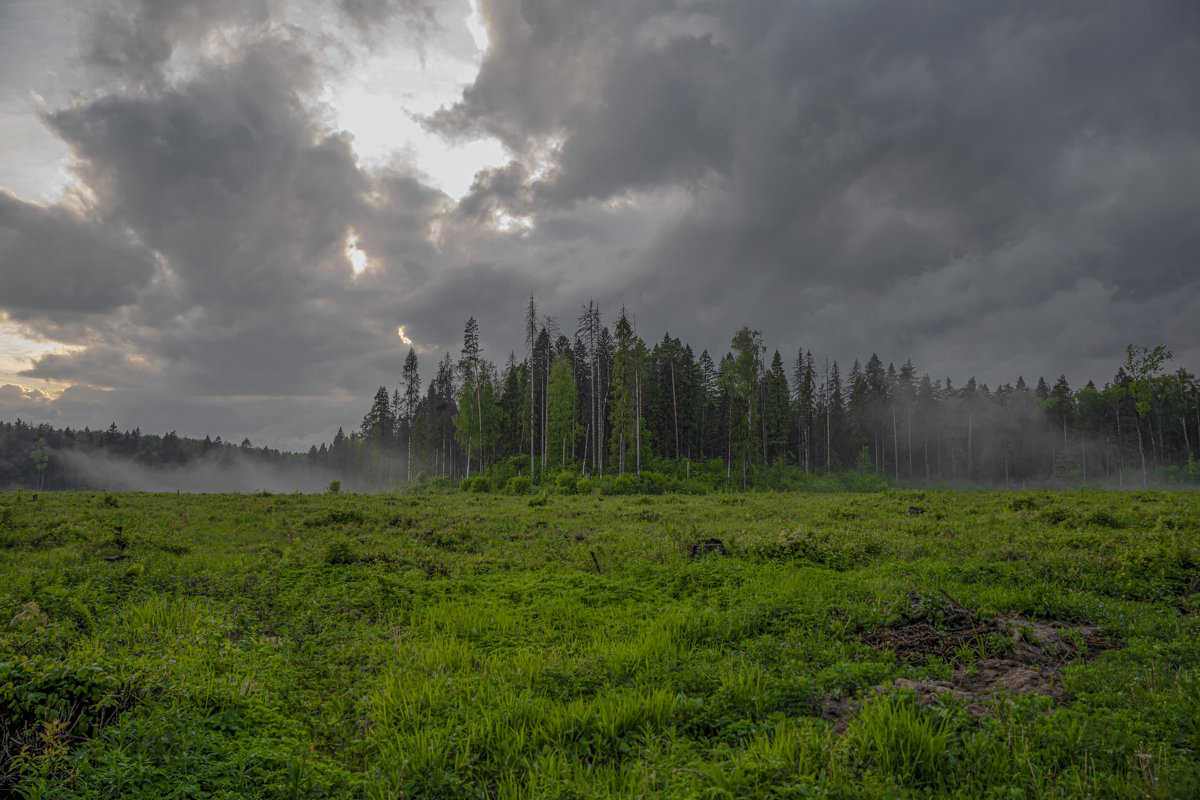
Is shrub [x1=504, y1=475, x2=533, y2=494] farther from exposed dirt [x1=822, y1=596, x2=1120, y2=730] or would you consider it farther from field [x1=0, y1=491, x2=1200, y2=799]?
exposed dirt [x1=822, y1=596, x2=1120, y2=730]

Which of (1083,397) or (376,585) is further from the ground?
(1083,397)

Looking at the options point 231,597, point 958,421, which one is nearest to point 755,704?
point 231,597

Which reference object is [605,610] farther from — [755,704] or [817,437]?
[817,437]

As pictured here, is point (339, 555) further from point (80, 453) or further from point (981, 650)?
point (80, 453)

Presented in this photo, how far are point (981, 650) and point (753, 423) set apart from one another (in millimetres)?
55497

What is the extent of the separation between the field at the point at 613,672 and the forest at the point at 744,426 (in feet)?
108

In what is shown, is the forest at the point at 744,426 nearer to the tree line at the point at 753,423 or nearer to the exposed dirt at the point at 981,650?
the tree line at the point at 753,423

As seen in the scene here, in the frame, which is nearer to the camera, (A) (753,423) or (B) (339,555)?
(B) (339,555)

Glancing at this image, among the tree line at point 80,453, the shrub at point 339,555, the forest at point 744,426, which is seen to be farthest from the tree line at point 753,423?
the tree line at point 80,453

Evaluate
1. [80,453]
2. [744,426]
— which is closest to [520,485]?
[744,426]

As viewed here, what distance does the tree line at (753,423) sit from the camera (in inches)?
2318

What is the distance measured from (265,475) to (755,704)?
19482 cm

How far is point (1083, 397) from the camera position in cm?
8462

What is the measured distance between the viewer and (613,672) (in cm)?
662
